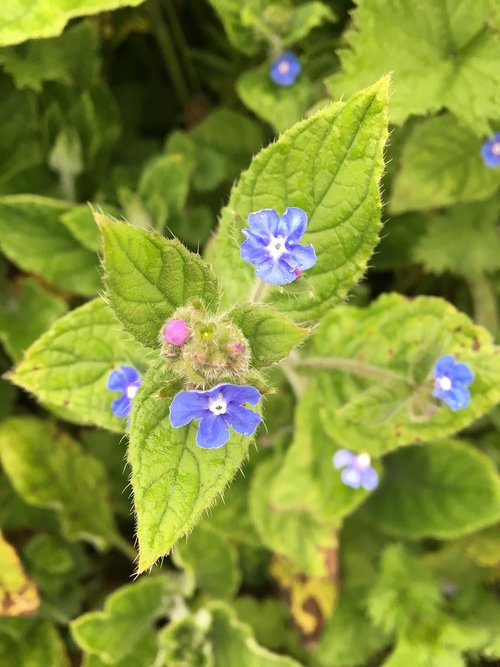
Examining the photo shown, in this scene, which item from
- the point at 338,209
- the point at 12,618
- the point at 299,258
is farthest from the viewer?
the point at 12,618

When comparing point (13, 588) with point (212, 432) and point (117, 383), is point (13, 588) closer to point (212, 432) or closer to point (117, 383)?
point (117, 383)

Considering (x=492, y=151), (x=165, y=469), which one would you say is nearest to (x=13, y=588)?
(x=165, y=469)

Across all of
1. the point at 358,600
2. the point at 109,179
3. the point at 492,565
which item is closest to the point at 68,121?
the point at 109,179

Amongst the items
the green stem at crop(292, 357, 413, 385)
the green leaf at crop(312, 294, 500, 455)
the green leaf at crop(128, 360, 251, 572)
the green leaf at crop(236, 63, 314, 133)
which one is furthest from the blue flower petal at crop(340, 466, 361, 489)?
the green leaf at crop(236, 63, 314, 133)

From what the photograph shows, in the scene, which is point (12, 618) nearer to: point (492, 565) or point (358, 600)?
point (358, 600)

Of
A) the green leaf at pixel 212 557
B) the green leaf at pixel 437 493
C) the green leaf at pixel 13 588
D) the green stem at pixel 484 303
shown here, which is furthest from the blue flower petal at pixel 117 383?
the green stem at pixel 484 303

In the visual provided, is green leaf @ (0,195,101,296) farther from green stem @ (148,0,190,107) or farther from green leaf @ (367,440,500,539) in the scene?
green leaf @ (367,440,500,539)
